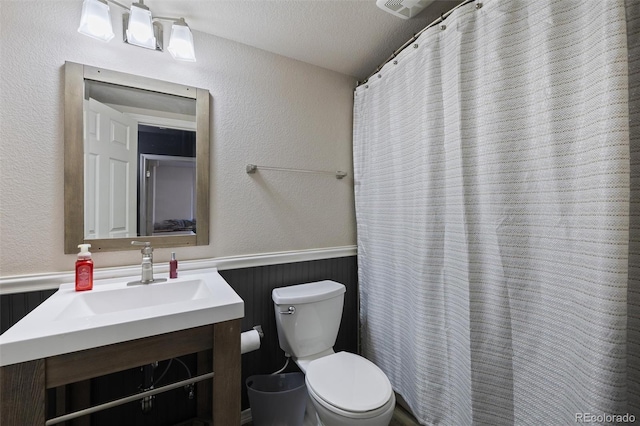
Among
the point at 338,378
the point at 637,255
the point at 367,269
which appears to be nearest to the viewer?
the point at 637,255

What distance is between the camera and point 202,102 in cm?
141

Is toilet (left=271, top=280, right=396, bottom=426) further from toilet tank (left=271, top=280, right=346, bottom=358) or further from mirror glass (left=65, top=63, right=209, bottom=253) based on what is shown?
mirror glass (left=65, top=63, right=209, bottom=253)

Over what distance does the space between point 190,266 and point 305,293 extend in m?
0.64

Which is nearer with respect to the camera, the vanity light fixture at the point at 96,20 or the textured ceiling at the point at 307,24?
the vanity light fixture at the point at 96,20

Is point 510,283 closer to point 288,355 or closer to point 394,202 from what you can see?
point 394,202

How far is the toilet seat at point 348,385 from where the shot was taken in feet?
3.44

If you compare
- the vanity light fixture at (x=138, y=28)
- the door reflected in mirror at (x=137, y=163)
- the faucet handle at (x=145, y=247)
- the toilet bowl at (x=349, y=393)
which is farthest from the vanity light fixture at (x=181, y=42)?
the toilet bowl at (x=349, y=393)

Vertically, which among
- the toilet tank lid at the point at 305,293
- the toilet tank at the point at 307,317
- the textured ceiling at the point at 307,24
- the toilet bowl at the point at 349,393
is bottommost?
the toilet bowl at the point at 349,393

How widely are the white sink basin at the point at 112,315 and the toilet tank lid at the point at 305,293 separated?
0.35m

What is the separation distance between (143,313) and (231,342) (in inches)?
12.6

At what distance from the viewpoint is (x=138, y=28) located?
1180 millimetres

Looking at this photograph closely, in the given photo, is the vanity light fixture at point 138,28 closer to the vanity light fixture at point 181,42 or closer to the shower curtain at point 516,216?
the vanity light fixture at point 181,42

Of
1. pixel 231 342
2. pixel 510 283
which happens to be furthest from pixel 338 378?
pixel 510 283

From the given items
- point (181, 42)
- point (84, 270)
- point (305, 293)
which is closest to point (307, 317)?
point (305, 293)
